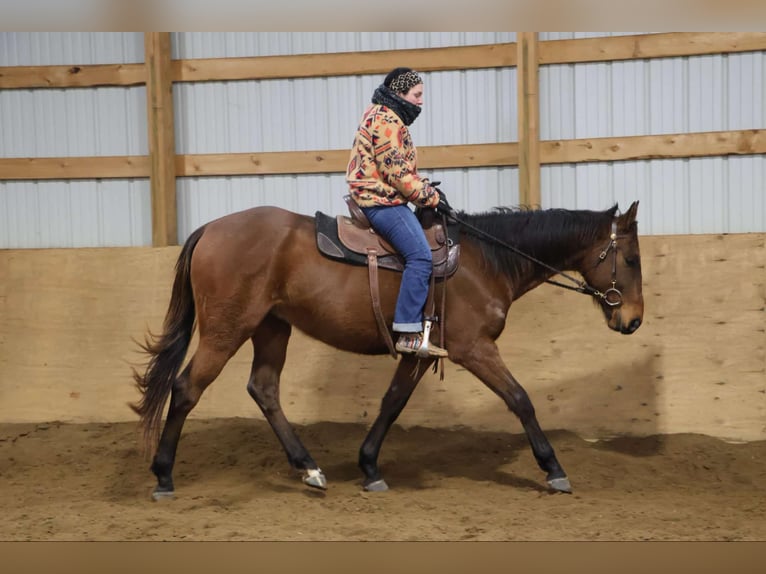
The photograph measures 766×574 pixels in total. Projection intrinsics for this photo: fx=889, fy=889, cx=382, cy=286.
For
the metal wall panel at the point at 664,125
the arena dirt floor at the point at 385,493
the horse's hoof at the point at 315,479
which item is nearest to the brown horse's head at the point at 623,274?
the arena dirt floor at the point at 385,493

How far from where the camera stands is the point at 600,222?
5547 millimetres

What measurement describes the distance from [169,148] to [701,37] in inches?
175

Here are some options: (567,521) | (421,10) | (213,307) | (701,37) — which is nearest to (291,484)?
(213,307)

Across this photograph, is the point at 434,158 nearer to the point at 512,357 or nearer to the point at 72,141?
the point at 512,357

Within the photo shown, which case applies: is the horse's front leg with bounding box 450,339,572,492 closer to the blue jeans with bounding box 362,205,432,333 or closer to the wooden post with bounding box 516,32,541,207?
the blue jeans with bounding box 362,205,432,333

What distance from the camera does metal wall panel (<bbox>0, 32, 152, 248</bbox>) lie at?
776 centimetres

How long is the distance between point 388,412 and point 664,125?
3.44 metres

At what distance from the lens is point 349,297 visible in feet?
17.8

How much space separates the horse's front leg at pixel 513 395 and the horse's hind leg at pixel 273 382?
114 centimetres

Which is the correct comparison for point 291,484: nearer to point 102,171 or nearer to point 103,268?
point 103,268

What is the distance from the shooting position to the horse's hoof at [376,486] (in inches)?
220

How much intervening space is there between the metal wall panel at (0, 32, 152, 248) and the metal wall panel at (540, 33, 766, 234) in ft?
11.6

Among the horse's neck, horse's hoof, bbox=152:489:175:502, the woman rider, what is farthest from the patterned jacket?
horse's hoof, bbox=152:489:175:502

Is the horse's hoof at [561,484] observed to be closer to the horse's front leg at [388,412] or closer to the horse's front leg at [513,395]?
the horse's front leg at [513,395]
